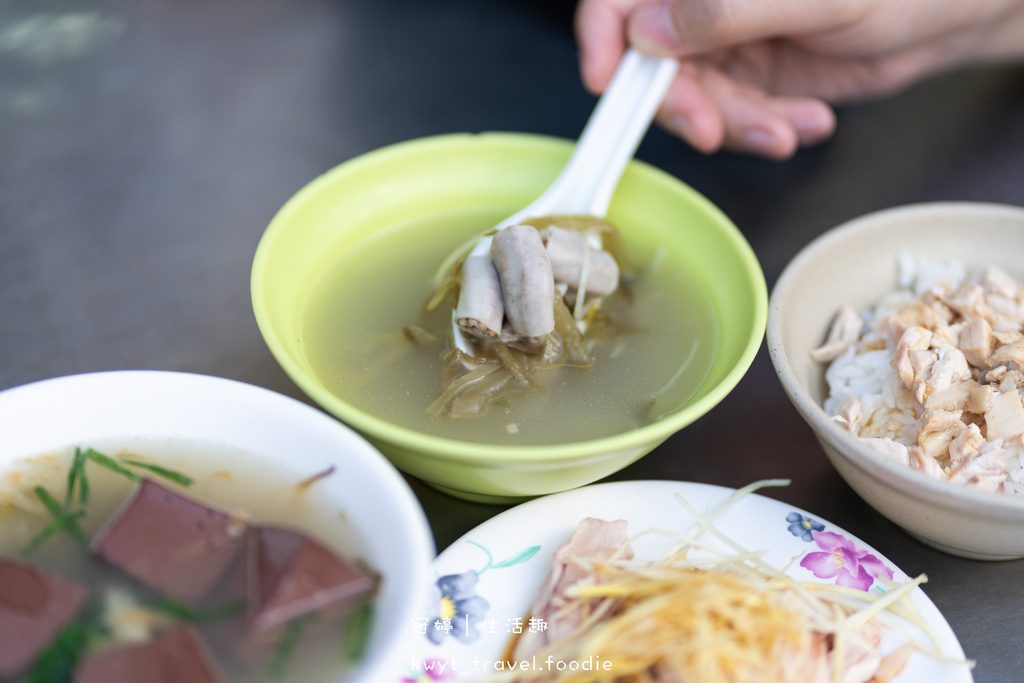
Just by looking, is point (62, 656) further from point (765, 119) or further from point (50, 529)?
point (765, 119)

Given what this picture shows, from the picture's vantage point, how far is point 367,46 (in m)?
2.34

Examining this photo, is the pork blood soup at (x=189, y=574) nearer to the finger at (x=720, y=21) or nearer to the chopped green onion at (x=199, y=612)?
the chopped green onion at (x=199, y=612)

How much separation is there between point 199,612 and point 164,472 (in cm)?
21

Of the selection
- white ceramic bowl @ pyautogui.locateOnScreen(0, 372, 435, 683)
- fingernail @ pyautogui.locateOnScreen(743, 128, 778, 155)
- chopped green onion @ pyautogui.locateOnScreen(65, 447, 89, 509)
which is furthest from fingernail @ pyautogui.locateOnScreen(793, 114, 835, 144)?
chopped green onion @ pyautogui.locateOnScreen(65, 447, 89, 509)

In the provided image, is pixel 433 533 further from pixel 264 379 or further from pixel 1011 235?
pixel 1011 235

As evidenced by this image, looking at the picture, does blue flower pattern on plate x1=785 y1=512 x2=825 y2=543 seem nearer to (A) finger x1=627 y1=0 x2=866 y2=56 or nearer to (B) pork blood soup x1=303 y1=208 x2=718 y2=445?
(B) pork blood soup x1=303 y1=208 x2=718 y2=445

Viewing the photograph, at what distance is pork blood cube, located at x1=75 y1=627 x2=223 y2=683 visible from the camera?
71cm

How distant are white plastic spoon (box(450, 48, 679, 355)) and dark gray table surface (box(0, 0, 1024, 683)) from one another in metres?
0.38

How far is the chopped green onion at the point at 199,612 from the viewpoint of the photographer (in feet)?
2.55

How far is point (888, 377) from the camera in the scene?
1204 mm

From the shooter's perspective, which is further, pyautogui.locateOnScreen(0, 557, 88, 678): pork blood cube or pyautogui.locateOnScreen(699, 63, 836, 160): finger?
pyautogui.locateOnScreen(699, 63, 836, 160): finger

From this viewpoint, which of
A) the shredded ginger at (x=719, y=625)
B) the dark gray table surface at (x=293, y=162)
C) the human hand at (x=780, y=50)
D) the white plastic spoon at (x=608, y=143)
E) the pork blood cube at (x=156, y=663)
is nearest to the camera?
the pork blood cube at (x=156, y=663)

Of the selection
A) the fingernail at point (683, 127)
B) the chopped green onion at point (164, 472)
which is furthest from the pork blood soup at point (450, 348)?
the fingernail at point (683, 127)

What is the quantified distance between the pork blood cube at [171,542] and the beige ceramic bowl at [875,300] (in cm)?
76
